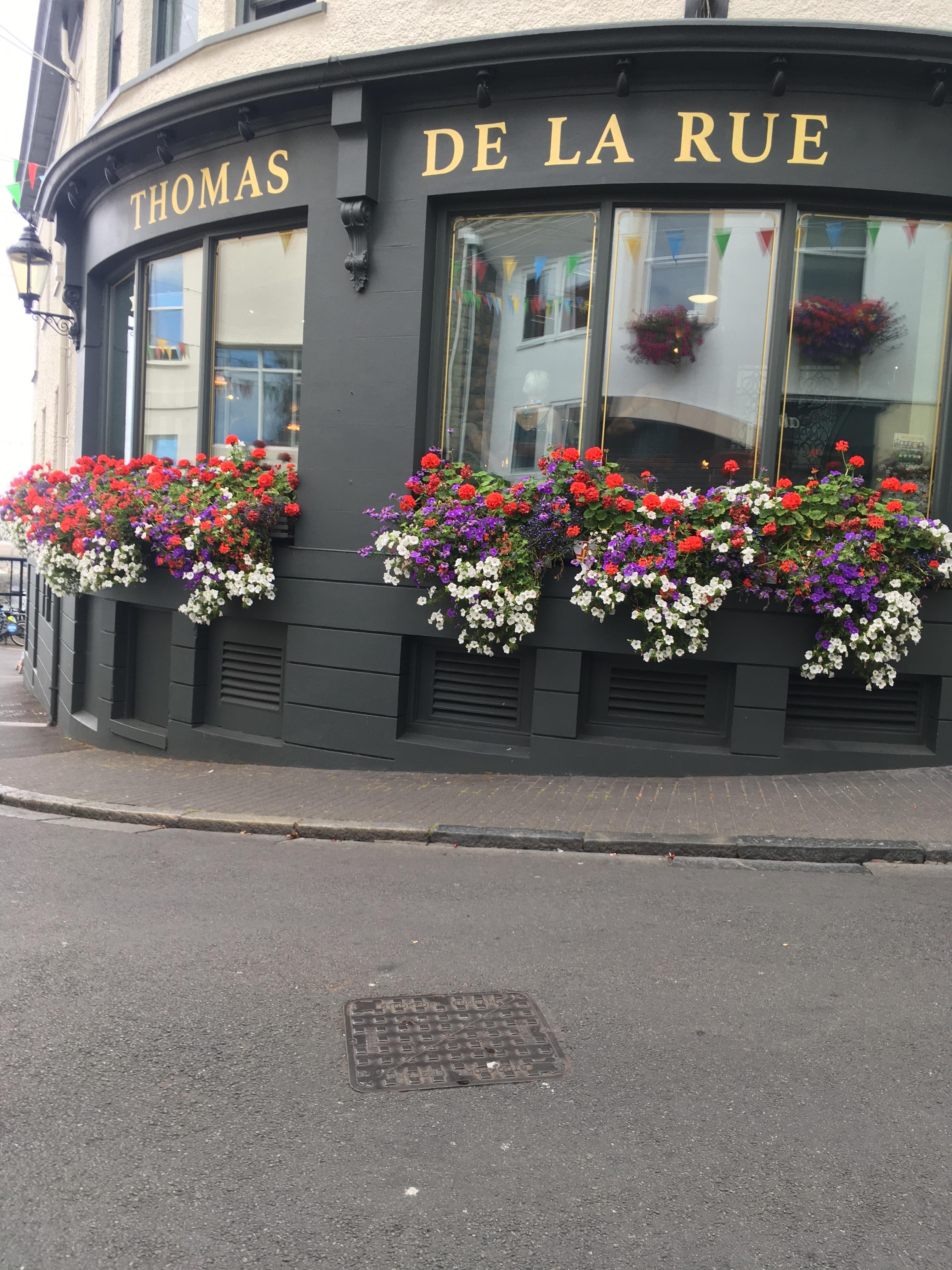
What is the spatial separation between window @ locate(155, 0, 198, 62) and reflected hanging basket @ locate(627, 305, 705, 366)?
6.12 meters

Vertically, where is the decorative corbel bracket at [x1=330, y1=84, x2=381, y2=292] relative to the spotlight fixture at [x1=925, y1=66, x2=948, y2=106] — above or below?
below

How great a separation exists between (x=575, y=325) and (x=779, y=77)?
2.32 metres

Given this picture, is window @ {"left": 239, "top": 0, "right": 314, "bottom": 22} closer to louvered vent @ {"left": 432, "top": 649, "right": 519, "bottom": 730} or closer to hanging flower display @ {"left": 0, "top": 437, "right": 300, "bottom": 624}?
hanging flower display @ {"left": 0, "top": 437, "right": 300, "bottom": 624}

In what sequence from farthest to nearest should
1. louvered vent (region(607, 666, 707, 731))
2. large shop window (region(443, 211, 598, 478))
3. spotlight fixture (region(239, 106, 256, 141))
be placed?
1. spotlight fixture (region(239, 106, 256, 141))
2. large shop window (region(443, 211, 598, 478))
3. louvered vent (region(607, 666, 707, 731))

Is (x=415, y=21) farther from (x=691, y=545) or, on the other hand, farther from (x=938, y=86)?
(x=691, y=545)

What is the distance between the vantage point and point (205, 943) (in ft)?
15.7

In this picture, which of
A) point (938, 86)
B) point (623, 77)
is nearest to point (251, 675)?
point (623, 77)

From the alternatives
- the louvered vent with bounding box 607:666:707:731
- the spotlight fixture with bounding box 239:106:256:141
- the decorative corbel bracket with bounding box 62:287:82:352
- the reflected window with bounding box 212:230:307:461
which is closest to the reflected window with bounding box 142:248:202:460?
the reflected window with bounding box 212:230:307:461

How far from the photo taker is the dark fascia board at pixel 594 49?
749cm

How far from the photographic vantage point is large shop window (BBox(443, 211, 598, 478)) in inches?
337

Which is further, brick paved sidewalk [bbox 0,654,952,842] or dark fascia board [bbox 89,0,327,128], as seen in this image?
dark fascia board [bbox 89,0,327,128]

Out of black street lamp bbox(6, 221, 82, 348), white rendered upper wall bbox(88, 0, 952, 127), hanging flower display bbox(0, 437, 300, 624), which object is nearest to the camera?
white rendered upper wall bbox(88, 0, 952, 127)

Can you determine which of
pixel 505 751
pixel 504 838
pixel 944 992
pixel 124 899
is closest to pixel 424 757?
pixel 505 751

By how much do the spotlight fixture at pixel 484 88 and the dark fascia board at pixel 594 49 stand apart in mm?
71
